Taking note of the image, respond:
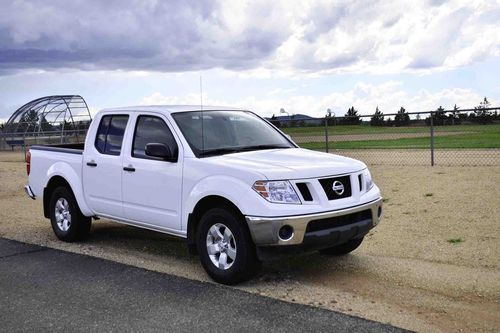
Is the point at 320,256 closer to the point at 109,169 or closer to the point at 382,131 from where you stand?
the point at 109,169

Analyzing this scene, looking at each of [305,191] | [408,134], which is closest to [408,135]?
[408,134]

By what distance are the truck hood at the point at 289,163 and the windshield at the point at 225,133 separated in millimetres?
217

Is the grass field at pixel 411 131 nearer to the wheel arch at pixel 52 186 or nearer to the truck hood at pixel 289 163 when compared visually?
the truck hood at pixel 289 163

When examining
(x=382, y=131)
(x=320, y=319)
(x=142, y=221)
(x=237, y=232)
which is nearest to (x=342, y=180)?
(x=237, y=232)

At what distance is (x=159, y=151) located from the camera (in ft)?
20.9

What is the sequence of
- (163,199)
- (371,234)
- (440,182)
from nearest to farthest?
(163,199)
(371,234)
(440,182)

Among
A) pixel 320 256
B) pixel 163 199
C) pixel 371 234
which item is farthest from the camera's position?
pixel 371 234

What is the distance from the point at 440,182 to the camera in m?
11.7

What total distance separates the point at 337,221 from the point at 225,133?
1788 millimetres

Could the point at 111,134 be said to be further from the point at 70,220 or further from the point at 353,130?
the point at 353,130

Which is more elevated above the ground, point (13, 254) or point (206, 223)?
point (206, 223)

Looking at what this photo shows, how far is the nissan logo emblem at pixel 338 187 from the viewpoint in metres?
5.88

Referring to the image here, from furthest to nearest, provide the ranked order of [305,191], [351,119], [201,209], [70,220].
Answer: [351,119]
[70,220]
[201,209]
[305,191]

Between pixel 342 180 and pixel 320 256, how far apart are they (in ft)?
4.74
